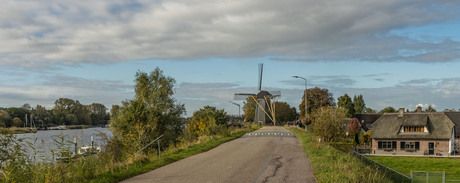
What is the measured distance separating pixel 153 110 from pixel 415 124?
4685cm

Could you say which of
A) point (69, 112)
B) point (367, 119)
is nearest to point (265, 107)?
point (367, 119)

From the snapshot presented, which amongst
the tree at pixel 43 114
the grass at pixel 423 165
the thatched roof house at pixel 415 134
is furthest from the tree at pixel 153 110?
the tree at pixel 43 114

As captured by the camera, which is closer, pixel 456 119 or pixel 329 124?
pixel 329 124

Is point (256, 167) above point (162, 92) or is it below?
below

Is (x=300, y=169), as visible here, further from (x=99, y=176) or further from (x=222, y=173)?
(x=99, y=176)

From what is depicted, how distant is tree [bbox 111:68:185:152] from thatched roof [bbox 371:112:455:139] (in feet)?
124

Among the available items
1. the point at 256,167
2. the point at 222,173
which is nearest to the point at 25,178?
the point at 222,173

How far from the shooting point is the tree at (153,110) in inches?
1254

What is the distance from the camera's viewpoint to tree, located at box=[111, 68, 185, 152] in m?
31.9

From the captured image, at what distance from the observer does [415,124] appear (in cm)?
6228

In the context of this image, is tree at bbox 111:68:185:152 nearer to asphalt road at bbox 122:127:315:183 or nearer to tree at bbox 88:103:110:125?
asphalt road at bbox 122:127:315:183

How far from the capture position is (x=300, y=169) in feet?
46.6

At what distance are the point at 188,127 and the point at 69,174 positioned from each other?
118 feet

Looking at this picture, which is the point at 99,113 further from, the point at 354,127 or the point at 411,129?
the point at 411,129
